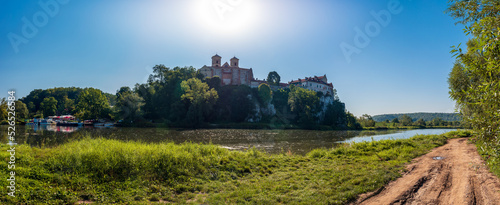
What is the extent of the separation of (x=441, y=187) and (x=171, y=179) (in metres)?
10.1

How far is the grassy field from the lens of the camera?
6.89m

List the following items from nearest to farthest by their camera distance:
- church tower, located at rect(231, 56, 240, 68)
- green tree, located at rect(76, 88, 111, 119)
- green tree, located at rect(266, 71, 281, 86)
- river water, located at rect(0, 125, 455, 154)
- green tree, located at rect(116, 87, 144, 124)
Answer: river water, located at rect(0, 125, 455, 154), green tree, located at rect(116, 87, 144, 124), green tree, located at rect(76, 88, 111, 119), church tower, located at rect(231, 56, 240, 68), green tree, located at rect(266, 71, 281, 86)

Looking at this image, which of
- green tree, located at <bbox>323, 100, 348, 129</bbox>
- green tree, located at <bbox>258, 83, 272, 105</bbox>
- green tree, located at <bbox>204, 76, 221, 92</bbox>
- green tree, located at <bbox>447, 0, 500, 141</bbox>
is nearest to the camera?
green tree, located at <bbox>447, 0, 500, 141</bbox>

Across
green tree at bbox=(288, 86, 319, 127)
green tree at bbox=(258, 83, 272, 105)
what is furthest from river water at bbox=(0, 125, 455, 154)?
green tree at bbox=(258, 83, 272, 105)

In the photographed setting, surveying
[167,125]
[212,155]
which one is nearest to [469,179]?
[212,155]

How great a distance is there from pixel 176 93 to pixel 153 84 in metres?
16.1

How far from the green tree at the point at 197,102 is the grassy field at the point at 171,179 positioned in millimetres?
54550

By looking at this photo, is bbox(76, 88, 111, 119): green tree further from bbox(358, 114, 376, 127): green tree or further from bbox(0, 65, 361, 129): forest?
bbox(358, 114, 376, 127): green tree

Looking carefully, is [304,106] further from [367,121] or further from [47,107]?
[47,107]

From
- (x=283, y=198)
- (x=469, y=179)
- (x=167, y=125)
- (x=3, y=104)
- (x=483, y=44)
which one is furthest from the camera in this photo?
(x=167, y=125)

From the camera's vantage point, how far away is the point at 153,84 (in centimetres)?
8550

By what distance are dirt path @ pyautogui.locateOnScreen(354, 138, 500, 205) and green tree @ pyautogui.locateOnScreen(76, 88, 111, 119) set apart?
8357 centimetres

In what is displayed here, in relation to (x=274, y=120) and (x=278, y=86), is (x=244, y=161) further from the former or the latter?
(x=278, y=86)

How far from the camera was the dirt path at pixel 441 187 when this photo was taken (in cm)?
689
